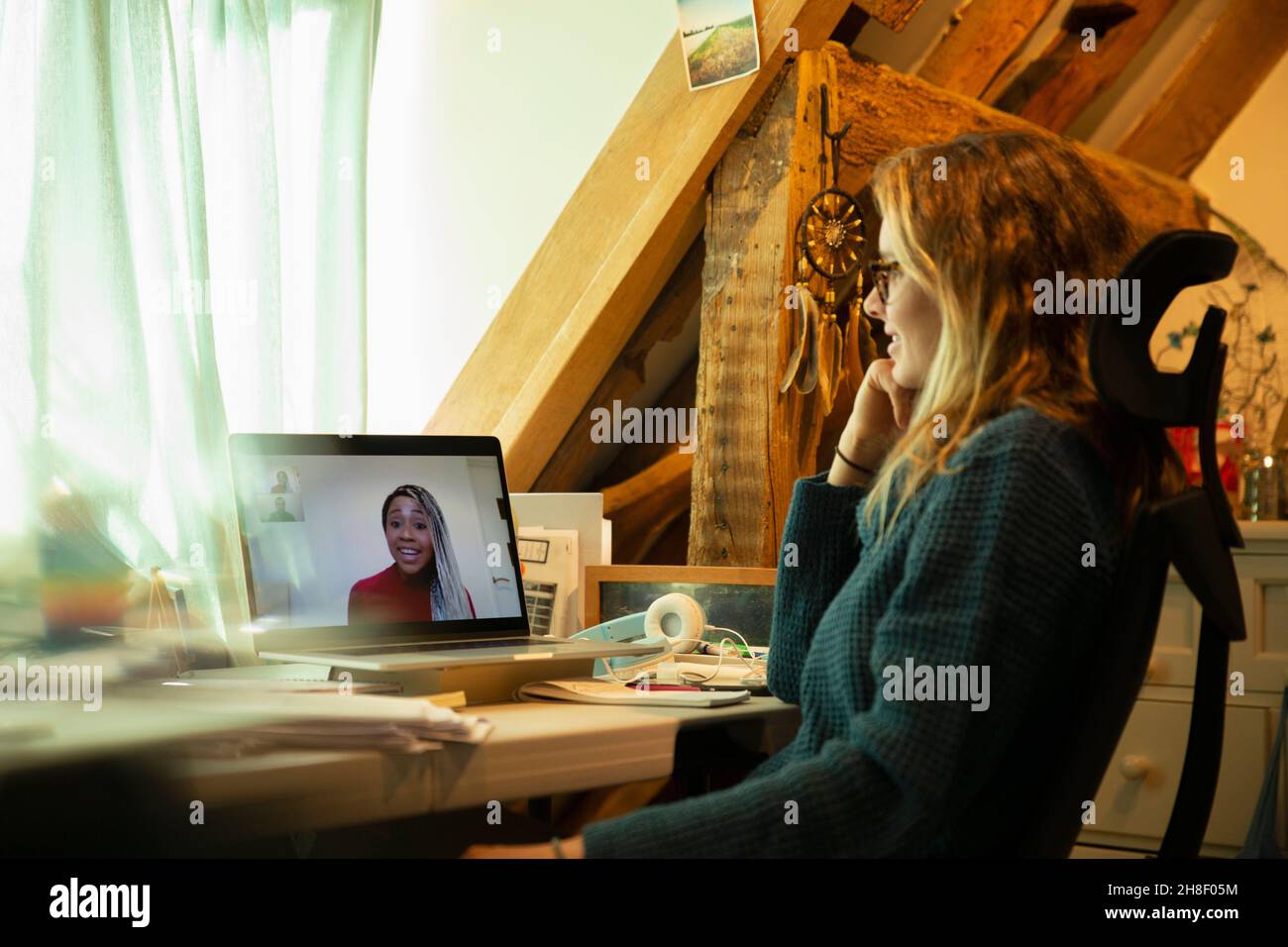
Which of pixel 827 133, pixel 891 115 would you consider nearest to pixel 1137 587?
pixel 827 133

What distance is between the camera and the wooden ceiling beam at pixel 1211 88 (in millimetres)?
3275

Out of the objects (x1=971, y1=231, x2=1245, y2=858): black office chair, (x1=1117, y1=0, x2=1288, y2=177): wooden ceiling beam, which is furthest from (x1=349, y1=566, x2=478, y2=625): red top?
(x1=1117, y1=0, x2=1288, y2=177): wooden ceiling beam

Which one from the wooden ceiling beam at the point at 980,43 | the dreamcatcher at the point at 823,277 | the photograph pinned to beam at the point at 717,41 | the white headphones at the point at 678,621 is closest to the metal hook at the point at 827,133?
the dreamcatcher at the point at 823,277

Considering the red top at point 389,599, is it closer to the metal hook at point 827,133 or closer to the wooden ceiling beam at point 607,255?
the wooden ceiling beam at point 607,255

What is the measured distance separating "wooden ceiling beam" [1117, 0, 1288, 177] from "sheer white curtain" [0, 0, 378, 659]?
2282 millimetres

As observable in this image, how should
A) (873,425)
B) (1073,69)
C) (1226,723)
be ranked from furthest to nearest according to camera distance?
(1073,69), (1226,723), (873,425)

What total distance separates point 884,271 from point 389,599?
2.16 feet

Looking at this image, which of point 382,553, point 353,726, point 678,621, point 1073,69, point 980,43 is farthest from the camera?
point 1073,69

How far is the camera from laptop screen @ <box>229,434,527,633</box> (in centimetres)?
135

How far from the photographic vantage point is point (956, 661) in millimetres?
859

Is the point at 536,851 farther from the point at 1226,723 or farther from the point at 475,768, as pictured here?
the point at 1226,723

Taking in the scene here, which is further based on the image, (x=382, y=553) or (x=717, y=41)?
(x=717, y=41)

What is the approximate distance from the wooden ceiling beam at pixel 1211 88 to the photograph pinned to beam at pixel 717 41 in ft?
5.46
